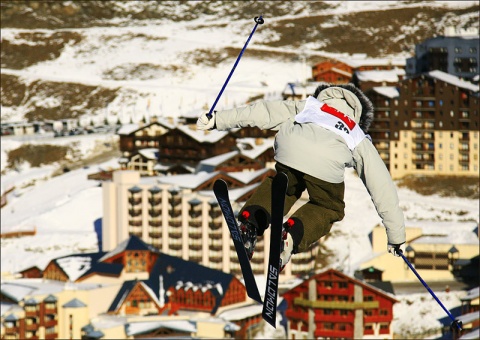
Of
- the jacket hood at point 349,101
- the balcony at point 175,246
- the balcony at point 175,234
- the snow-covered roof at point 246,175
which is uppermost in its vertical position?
the snow-covered roof at point 246,175

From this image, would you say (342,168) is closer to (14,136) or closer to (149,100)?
(14,136)

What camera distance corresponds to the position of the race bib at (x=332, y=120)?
14219mm

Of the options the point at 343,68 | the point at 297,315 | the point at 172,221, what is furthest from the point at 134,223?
the point at 343,68

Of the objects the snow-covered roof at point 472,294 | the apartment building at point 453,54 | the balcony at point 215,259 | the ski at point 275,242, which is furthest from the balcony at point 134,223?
the ski at point 275,242

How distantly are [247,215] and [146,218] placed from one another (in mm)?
95588

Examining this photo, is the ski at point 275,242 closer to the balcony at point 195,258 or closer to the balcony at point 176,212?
the balcony at point 195,258

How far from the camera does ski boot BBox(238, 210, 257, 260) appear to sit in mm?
14320

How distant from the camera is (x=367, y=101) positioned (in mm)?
14711

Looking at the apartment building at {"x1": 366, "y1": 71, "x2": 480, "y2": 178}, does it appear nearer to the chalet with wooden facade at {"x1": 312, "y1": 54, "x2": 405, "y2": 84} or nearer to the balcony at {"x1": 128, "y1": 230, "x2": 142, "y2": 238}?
the balcony at {"x1": 128, "y1": 230, "x2": 142, "y2": 238}

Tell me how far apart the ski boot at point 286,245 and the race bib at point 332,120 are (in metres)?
1.09

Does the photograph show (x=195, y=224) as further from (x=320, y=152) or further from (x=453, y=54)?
(x=320, y=152)

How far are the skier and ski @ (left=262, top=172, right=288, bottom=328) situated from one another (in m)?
0.28

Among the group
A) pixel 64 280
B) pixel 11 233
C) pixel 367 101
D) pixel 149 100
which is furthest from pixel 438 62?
pixel 367 101

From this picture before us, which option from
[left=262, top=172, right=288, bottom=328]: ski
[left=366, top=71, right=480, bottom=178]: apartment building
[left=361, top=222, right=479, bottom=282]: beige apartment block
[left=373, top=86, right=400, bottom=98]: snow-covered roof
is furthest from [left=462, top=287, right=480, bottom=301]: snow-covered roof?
[left=262, top=172, right=288, bottom=328]: ski
